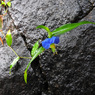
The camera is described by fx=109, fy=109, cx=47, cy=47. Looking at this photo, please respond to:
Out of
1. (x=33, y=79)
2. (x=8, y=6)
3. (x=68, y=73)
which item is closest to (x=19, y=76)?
(x=33, y=79)

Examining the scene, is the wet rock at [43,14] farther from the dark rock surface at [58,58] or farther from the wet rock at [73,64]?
the wet rock at [73,64]

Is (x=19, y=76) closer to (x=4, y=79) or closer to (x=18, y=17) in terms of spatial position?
(x=4, y=79)

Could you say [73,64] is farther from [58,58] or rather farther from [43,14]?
[43,14]

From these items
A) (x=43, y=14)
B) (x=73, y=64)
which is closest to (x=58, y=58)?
(x=73, y=64)

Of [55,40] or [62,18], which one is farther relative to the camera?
[62,18]

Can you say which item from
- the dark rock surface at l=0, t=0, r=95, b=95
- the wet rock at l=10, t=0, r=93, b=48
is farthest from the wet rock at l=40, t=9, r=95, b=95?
the wet rock at l=10, t=0, r=93, b=48

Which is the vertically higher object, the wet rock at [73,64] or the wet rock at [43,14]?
the wet rock at [43,14]

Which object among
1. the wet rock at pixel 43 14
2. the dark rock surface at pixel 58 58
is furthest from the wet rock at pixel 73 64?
the wet rock at pixel 43 14

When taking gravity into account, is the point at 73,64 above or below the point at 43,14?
below
